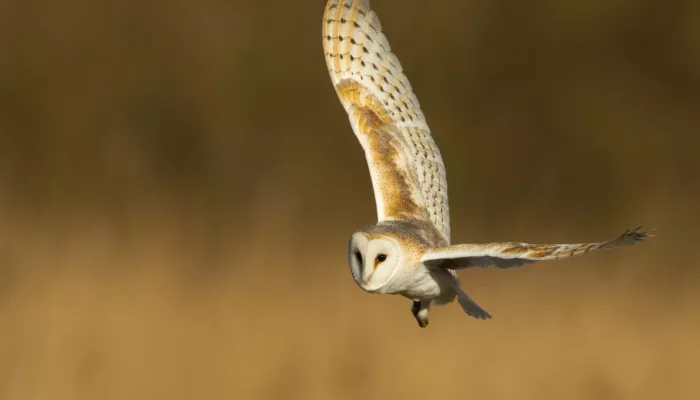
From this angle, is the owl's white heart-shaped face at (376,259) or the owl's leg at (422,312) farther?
the owl's leg at (422,312)

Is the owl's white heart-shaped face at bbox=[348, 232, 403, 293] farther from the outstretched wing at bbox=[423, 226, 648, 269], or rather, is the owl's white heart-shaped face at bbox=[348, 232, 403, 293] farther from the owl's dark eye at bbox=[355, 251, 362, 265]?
the outstretched wing at bbox=[423, 226, 648, 269]

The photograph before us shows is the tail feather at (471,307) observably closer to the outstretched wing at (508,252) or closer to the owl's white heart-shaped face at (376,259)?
the outstretched wing at (508,252)

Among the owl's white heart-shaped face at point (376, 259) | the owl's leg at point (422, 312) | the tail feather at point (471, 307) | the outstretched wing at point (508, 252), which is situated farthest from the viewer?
the owl's leg at point (422, 312)

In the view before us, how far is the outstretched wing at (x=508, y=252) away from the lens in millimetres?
3260

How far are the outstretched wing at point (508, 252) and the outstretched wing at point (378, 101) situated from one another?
548 millimetres

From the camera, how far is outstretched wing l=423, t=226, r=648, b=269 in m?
3.26

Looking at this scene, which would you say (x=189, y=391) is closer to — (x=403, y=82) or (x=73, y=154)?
(x=73, y=154)

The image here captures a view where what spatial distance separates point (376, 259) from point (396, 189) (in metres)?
0.60

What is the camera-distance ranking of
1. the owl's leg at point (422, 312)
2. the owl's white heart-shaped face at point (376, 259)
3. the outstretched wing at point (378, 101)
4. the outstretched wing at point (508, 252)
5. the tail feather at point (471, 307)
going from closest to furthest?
the outstretched wing at point (508, 252)
the owl's white heart-shaped face at point (376, 259)
the tail feather at point (471, 307)
the owl's leg at point (422, 312)
the outstretched wing at point (378, 101)

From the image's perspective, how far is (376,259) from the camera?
3.62 m

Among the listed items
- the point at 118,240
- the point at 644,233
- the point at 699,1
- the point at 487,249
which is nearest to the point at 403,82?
the point at 487,249

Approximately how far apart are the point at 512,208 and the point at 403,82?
1.64 m

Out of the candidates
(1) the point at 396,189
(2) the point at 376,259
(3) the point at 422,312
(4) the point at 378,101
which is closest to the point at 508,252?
(2) the point at 376,259

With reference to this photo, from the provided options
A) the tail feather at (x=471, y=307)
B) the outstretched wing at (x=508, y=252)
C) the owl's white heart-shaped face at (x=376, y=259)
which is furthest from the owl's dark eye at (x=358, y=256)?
the tail feather at (x=471, y=307)
